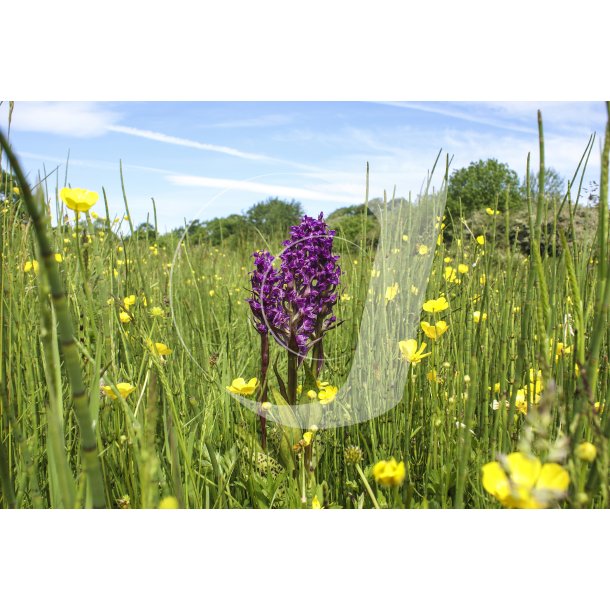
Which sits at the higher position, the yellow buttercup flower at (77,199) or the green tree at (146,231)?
the yellow buttercup flower at (77,199)

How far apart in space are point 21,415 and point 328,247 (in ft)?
2.68

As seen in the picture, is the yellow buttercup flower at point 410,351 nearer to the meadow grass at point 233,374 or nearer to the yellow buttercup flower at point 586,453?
the meadow grass at point 233,374

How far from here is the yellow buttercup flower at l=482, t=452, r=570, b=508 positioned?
0.67m

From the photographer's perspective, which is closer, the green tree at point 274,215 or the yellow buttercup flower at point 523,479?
the yellow buttercup flower at point 523,479

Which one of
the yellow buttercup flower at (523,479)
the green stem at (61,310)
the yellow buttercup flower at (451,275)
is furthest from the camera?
the yellow buttercup flower at (451,275)

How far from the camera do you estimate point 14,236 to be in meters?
1.31

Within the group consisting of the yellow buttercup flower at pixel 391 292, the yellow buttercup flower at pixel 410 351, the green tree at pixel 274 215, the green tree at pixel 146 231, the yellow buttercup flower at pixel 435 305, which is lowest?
the yellow buttercup flower at pixel 410 351

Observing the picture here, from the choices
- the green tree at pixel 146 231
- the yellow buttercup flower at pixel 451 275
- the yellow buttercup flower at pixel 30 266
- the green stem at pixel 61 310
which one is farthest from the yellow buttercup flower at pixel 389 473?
the yellow buttercup flower at pixel 30 266

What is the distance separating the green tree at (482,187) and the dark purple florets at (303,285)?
1.29 feet

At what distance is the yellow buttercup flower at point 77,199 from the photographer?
990 mm

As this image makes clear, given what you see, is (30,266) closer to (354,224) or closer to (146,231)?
(146,231)

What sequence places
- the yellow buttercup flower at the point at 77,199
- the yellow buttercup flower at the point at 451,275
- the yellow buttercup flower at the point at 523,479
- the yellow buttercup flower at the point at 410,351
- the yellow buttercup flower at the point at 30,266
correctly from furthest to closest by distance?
the yellow buttercup flower at the point at 451,275 → the yellow buttercup flower at the point at 30,266 → the yellow buttercup flower at the point at 410,351 → the yellow buttercup flower at the point at 77,199 → the yellow buttercup flower at the point at 523,479

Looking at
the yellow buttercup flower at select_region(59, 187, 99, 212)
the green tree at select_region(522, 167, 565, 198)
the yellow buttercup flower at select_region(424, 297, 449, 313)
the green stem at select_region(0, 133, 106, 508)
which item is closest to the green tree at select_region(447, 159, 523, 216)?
the green tree at select_region(522, 167, 565, 198)
